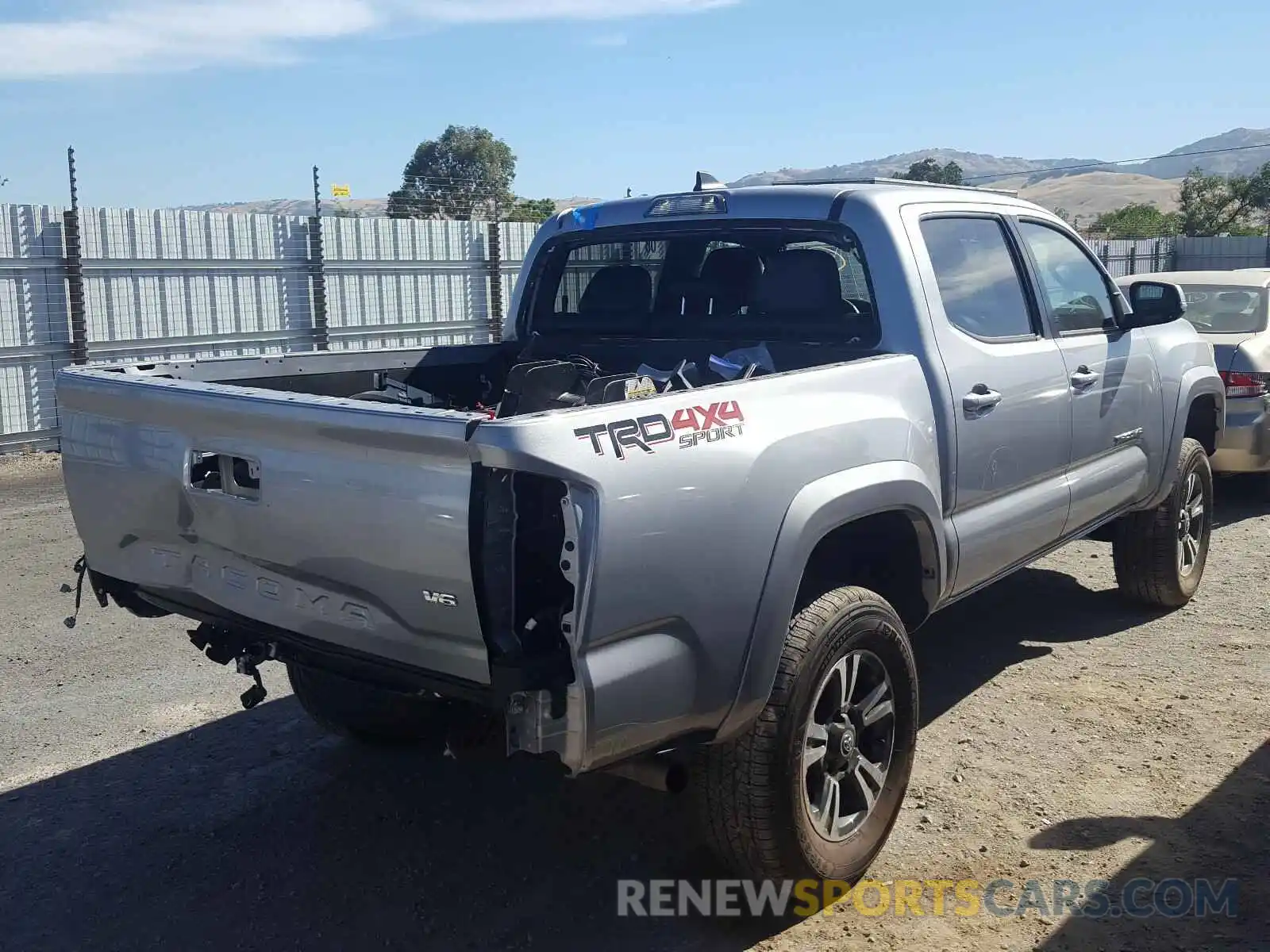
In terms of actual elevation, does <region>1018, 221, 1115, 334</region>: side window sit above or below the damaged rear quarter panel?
above

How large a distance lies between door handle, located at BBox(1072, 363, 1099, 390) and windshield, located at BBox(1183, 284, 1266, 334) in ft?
14.8

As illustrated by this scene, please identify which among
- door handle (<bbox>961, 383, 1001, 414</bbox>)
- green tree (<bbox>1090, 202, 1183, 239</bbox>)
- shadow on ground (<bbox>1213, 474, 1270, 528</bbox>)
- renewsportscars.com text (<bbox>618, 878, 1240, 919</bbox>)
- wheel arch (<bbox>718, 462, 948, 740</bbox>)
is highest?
green tree (<bbox>1090, 202, 1183, 239</bbox>)

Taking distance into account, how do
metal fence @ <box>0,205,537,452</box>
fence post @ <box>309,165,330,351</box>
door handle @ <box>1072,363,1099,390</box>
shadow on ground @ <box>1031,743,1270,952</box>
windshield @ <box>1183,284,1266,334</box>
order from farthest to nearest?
fence post @ <box>309,165,330,351</box> < metal fence @ <box>0,205,537,452</box> < windshield @ <box>1183,284,1266,334</box> < door handle @ <box>1072,363,1099,390</box> < shadow on ground @ <box>1031,743,1270,952</box>

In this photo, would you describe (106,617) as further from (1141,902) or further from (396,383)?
(1141,902)

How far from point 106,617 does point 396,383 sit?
9.13 feet

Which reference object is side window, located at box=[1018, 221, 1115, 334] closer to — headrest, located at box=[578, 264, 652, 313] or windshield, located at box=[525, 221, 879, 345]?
windshield, located at box=[525, 221, 879, 345]

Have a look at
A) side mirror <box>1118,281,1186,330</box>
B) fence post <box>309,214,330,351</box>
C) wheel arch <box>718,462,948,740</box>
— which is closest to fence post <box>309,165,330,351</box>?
→ fence post <box>309,214,330,351</box>

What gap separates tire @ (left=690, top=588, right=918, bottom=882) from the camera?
321 centimetres

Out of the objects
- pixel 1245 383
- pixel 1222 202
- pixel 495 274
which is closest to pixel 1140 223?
pixel 1222 202

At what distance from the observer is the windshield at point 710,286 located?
4.38 m

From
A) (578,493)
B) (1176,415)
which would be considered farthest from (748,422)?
(1176,415)

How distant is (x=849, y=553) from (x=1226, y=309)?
663 centimetres

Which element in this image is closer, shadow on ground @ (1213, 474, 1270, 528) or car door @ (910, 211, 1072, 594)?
car door @ (910, 211, 1072, 594)

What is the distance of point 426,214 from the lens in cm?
2389
